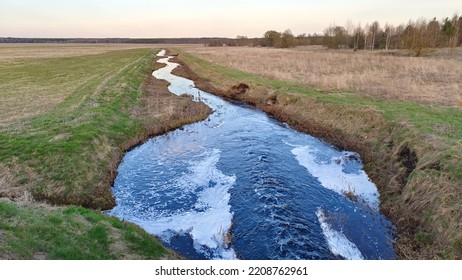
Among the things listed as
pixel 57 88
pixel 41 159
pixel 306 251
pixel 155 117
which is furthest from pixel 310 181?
pixel 57 88

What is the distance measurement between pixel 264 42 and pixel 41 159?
141327mm

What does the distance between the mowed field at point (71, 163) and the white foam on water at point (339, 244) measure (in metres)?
5.26

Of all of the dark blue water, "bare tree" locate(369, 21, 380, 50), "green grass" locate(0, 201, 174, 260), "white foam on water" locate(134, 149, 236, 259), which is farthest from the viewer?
"bare tree" locate(369, 21, 380, 50)

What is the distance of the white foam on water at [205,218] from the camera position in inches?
415

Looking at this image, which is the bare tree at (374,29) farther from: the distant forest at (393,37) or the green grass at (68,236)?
the green grass at (68,236)

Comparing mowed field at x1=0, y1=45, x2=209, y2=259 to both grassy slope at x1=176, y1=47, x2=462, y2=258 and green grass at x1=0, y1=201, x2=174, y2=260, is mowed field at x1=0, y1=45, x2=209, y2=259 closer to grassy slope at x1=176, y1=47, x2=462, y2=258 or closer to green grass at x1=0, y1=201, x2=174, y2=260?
green grass at x1=0, y1=201, x2=174, y2=260

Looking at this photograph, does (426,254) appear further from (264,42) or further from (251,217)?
(264,42)

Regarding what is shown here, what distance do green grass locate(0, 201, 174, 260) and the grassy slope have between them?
8389mm

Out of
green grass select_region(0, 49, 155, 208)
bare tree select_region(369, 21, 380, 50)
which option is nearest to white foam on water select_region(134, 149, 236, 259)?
green grass select_region(0, 49, 155, 208)

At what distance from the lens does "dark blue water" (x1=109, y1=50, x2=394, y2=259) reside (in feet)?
33.9

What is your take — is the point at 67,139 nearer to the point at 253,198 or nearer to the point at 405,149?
the point at 253,198

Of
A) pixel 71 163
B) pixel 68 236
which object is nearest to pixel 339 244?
pixel 68 236

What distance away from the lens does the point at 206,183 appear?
48.9 ft

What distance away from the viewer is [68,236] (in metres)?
8.93
